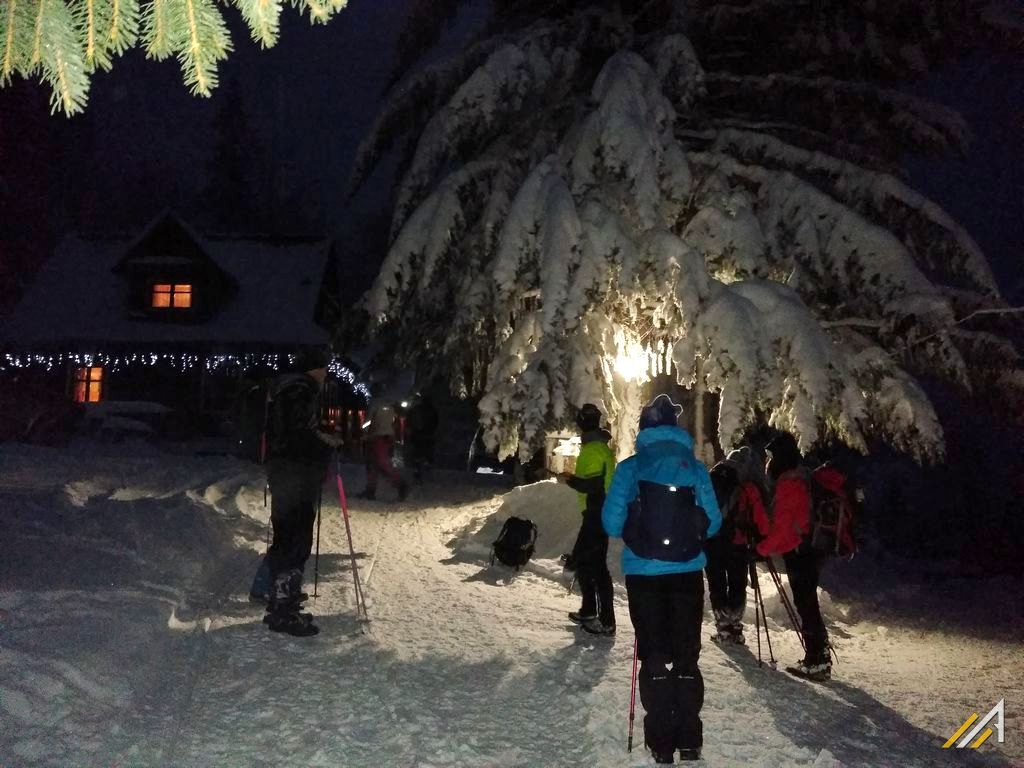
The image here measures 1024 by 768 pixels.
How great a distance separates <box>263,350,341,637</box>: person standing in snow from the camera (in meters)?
6.12

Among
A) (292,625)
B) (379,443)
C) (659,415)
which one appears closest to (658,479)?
(659,415)

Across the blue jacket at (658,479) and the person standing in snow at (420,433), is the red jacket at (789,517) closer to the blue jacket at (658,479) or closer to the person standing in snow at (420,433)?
the blue jacket at (658,479)

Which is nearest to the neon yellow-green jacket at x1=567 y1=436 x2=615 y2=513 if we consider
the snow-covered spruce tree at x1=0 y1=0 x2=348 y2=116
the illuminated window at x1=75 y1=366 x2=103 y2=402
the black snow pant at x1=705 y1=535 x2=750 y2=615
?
the black snow pant at x1=705 y1=535 x2=750 y2=615

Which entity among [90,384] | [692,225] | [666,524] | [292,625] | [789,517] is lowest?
[292,625]

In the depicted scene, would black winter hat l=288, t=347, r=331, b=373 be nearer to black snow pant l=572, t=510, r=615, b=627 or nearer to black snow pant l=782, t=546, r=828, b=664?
black snow pant l=572, t=510, r=615, b=627

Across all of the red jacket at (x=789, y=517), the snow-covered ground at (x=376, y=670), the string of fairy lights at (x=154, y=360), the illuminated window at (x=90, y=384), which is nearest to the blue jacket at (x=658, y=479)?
the snow-covered ground at (x=376, y=670)

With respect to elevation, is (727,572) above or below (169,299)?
below

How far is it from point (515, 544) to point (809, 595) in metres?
3.93

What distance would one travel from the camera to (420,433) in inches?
744

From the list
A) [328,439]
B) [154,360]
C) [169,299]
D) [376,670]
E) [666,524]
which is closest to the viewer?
[666,524]

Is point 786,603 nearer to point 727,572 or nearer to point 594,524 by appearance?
point 727,572

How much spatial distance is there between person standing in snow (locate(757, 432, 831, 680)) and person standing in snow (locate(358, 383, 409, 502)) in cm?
918

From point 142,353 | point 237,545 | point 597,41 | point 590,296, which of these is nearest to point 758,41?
point 597,41

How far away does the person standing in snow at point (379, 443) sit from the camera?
48.3ft
